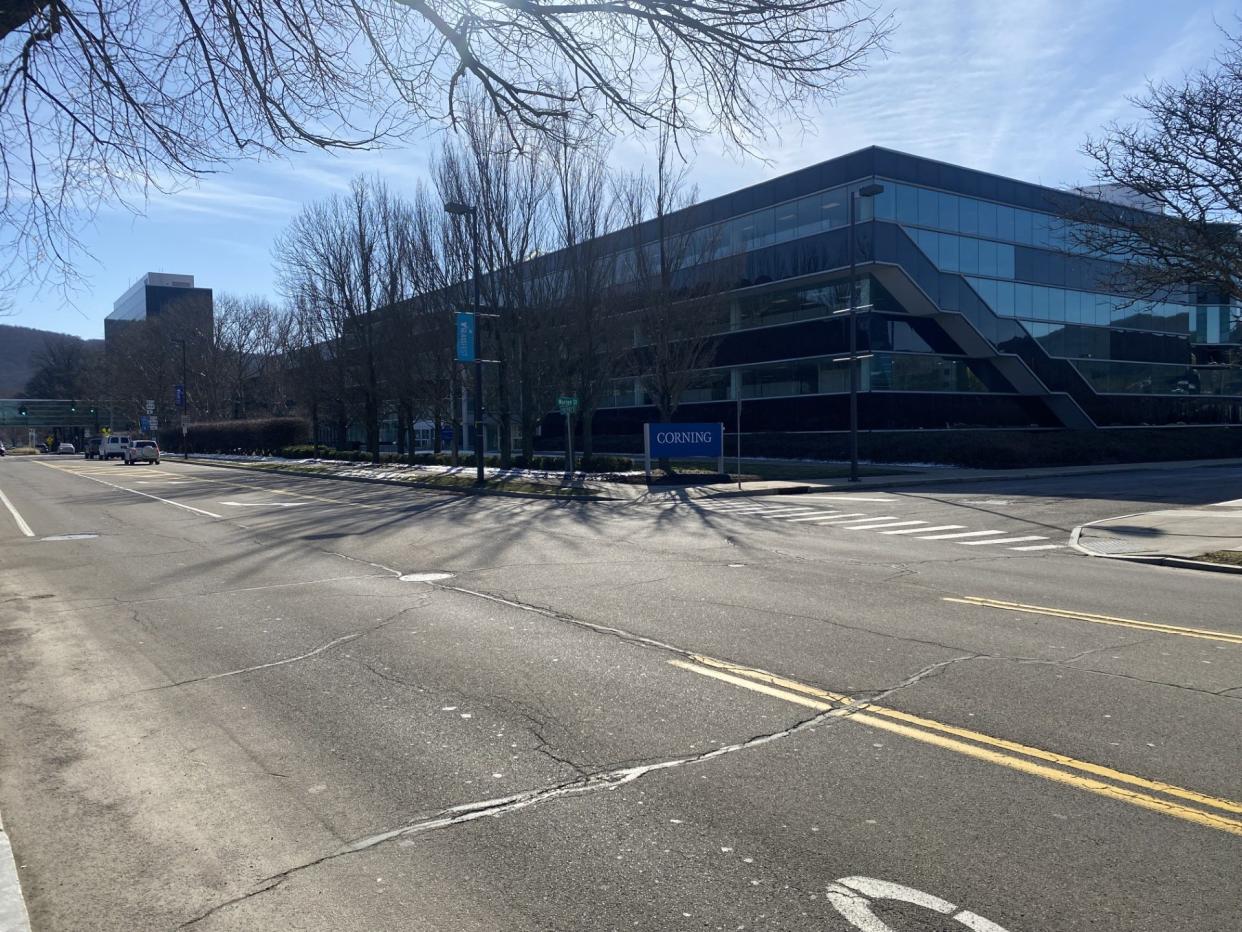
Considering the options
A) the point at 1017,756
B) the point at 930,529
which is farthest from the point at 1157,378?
the point at 1017,756

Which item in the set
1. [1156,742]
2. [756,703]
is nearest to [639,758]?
[756,703]

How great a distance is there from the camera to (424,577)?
38.0 feet

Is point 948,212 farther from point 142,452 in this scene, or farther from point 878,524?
point 142,452

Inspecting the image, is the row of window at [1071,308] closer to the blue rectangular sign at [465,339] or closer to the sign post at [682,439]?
the sign post at [682,439]

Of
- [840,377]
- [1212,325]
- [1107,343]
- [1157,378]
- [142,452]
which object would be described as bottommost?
[142,452]

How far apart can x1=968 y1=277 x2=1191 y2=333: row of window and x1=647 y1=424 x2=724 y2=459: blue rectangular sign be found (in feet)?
63.7

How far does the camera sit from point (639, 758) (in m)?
4.95

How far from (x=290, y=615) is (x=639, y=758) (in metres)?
5.65

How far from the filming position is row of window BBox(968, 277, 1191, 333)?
1682 inches

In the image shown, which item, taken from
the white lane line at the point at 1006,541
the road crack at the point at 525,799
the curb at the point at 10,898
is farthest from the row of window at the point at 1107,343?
the curb at the point at 10,898

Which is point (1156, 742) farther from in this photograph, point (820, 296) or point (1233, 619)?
point (820, 296)

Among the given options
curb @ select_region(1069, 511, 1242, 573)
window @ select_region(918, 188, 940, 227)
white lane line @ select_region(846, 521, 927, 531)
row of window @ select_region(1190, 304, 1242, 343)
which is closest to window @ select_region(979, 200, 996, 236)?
window @ select_region(918, 188, 940, 227)

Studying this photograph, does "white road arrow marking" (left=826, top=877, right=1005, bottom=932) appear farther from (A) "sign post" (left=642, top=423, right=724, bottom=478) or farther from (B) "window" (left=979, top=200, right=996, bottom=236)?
(B) "window" (left=979, top=200, right=996, bottom=236)

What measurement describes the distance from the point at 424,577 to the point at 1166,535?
13.0 metres
